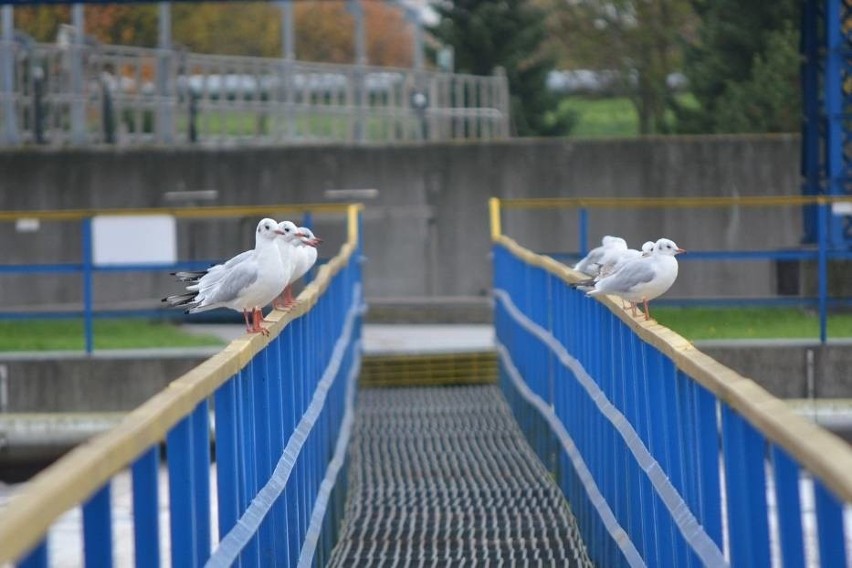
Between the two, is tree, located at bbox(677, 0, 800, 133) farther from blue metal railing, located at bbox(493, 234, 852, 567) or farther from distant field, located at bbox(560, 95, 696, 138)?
blue metal railing, located at bbox(493, 234, 852, 567)

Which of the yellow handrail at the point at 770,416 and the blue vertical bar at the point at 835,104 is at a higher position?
the blue vertical bar at the point at 835,104

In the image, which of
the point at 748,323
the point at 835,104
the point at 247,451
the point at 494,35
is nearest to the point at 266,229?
the point at 247,451

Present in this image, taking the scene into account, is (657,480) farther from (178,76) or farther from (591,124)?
(591,124)

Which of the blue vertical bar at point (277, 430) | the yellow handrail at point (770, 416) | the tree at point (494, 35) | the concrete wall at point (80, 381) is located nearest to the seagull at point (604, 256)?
the blue vertical bar at point (277, 430)

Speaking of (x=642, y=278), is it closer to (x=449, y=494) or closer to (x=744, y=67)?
(x=449, y=494)

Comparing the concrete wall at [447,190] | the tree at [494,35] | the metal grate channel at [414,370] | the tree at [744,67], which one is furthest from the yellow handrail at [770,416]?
the tree at [494,35]

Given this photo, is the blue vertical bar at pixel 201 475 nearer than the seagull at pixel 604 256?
Yes

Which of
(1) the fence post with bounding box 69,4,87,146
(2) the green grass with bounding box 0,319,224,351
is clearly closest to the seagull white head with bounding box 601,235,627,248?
(2) the green grass with bounding box 0,319,224,351

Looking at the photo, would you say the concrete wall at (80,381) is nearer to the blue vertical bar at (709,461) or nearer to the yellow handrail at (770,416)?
the yellow handrail at (770,416)

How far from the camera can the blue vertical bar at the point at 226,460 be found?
4312mm

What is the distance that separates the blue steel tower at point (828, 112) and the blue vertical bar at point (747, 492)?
14.3 metres

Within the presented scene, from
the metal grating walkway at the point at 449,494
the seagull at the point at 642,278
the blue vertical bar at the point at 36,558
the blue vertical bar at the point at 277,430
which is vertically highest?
the seagull at the point at 642,278

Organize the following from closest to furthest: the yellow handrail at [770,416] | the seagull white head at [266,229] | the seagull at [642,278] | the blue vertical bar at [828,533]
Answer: the yellow handrail at [770,416] → the blue vertical bar at [828,533] → the seagull white head at [266,229] → the seagull at [642,278]

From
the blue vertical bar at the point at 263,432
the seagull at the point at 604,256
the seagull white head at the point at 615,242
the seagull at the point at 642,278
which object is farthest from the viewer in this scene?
the seagull white head at the point at 615,242
